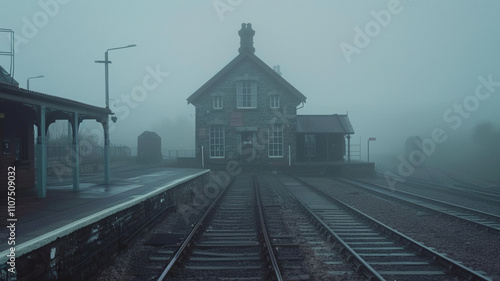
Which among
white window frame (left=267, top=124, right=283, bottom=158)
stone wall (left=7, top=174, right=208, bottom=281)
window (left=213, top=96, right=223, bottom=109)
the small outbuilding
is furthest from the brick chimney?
stone wall (left=7, top=174, right=208, bottom=281)

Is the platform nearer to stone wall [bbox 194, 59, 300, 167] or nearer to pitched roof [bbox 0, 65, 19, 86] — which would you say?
pitched roof [bbox 0, 65, 19, 86]

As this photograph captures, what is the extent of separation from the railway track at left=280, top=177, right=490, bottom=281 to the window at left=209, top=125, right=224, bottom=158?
61.8ft

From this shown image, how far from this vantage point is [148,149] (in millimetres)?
43344

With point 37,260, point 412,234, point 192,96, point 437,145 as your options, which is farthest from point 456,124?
point 37,260

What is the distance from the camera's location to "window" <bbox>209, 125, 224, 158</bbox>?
30.1 meters

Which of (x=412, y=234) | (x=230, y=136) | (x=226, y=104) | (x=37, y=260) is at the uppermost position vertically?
(x=226, y=104)

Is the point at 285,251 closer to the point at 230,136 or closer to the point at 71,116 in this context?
the point at 71,116

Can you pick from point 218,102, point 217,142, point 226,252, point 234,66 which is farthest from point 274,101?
point 226,252

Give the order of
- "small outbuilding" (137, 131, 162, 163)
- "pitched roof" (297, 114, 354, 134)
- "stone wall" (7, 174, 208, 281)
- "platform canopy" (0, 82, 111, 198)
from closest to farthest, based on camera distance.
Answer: "stone wall" (7, 174, 208, 281) → "platform canopy" (0, 82, 111, 198) → "pitched roof" (297, 114, 354, 134) → "small outbuilding" (137, 131, 162, 163)

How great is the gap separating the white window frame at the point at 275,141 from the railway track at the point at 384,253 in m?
18.3

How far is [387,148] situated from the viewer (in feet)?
316

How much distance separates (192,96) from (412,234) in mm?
23188

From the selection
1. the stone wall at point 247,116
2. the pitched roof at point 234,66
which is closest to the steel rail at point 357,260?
the stone wall at point 247,116

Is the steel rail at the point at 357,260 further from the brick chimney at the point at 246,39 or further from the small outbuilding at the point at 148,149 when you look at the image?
the small outbuilding at the point at 148,149
